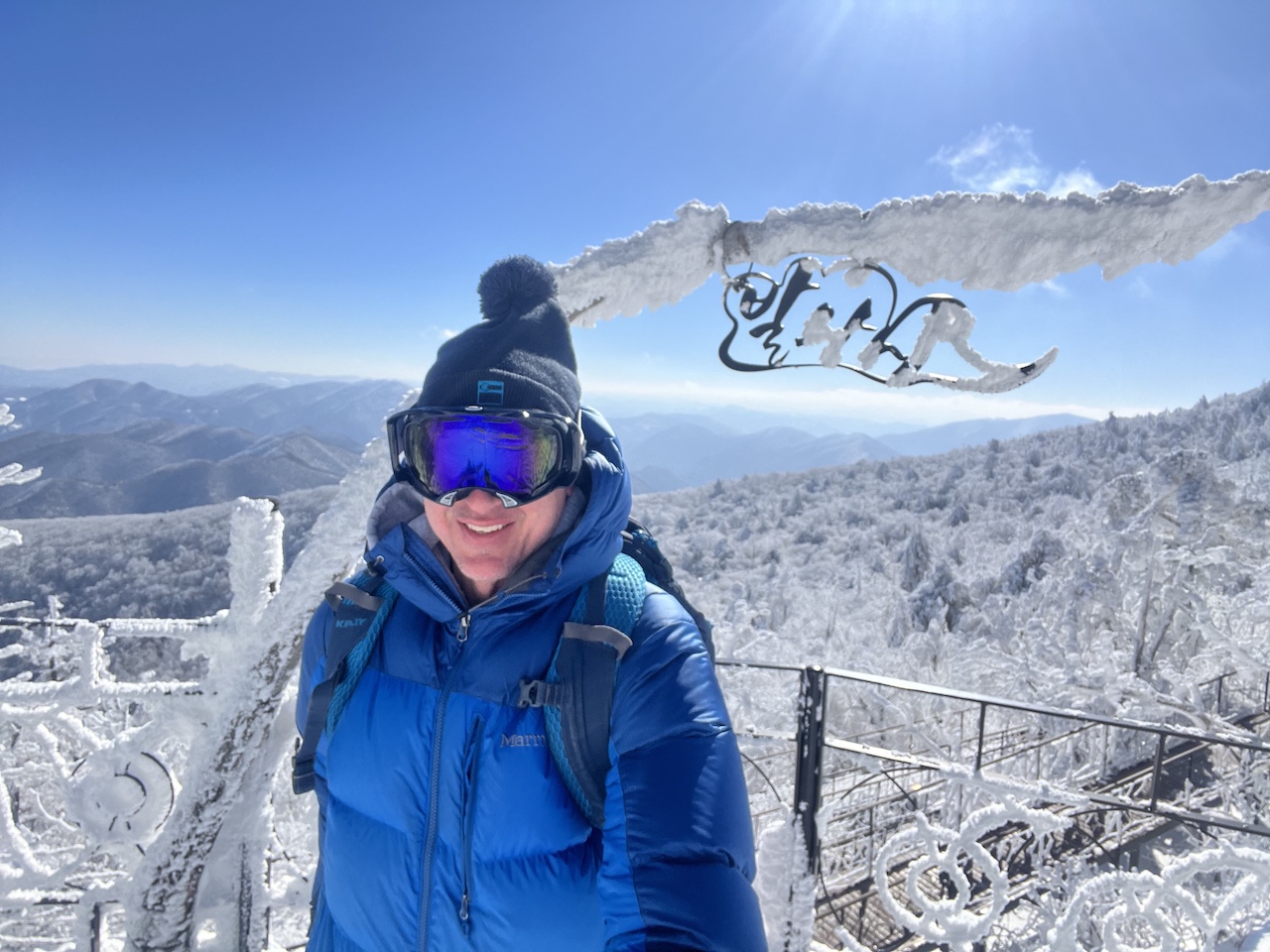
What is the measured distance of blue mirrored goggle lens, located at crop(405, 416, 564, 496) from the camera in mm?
1352

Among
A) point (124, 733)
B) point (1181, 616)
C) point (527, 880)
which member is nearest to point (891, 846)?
point (527, 880)

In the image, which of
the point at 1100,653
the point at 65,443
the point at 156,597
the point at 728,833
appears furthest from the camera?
→ the point at 65,443

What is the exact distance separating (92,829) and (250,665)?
3.12ft

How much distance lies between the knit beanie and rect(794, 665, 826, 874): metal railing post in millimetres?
2037

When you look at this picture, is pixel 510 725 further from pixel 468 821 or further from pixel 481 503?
pixel 481 503

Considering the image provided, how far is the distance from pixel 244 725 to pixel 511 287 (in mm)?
2086

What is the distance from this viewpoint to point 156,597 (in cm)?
1859

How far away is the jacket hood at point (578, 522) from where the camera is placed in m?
1.25

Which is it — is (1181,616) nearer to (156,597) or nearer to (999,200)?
(999,200)

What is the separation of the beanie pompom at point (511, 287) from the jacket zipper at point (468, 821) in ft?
2.93

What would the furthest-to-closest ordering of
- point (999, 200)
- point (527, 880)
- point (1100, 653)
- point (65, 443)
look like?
point (65, 443)
point (1100, 653)
point (999, 200)
point (527, 880)

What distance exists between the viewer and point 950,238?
223 cm

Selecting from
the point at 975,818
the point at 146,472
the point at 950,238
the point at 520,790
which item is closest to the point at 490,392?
the point at 520,790

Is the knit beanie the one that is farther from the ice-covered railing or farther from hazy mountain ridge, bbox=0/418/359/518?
hazy mountain ridge, bbox=0/418/359/518
